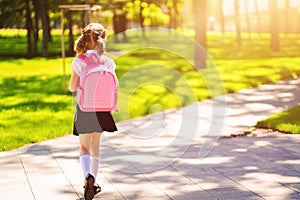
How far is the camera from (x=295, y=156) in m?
8.51

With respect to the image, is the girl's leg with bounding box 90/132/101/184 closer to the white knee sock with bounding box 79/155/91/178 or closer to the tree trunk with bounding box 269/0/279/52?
the white knee sock with bounding box 79/155/91/178

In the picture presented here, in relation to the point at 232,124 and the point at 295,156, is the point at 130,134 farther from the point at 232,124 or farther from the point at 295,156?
the point at 295,156

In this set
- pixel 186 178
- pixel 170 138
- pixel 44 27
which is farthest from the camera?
pixel 44 27

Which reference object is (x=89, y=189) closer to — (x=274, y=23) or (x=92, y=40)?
(x=92, y=40)

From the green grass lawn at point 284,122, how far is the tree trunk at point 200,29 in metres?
12.3

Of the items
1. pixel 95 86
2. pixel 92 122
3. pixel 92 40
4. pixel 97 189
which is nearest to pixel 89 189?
pixel 97 189

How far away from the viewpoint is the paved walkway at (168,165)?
22.0 ft

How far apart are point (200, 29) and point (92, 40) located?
19.4 metres

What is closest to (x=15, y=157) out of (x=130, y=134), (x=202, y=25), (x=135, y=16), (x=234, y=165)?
(x=130, y=134)

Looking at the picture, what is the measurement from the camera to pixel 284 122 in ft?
37.8

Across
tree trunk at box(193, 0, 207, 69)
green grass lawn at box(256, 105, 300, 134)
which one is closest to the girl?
green grass lawn at box(256, 105, 300, 134)

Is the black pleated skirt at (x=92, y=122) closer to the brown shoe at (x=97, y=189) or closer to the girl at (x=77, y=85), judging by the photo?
the girl at (x=77, y=85)

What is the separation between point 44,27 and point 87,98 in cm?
3334

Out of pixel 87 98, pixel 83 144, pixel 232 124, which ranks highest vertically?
pixel 87 98
